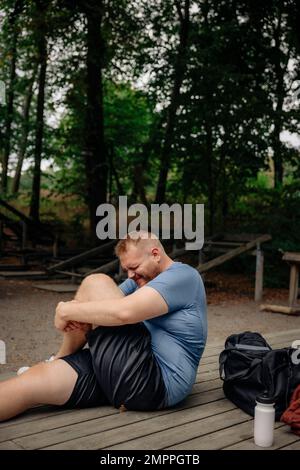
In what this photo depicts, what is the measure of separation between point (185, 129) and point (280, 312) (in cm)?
531

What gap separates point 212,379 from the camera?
3.82 metres

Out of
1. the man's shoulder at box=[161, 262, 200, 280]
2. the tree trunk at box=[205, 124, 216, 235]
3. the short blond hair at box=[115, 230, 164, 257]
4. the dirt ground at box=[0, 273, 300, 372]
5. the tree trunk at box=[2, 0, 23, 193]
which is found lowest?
the dirt ground at box=[0, 273, 300, 372]

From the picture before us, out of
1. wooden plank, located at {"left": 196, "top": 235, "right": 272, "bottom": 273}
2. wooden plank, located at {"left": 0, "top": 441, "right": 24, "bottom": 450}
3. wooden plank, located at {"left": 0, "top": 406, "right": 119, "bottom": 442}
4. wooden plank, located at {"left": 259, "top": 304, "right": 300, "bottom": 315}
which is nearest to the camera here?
wooden plank, located at {"left": 0, "top": 441, "right": 24, "bottom": 450}

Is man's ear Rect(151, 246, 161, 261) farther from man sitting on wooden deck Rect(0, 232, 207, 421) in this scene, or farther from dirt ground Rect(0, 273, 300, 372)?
dirt ground Rect(0, 273, 300, 372)

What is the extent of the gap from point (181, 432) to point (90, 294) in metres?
0.90

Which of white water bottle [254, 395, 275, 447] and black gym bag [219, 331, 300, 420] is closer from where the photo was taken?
white water bottle [254, 395, 275, 447]

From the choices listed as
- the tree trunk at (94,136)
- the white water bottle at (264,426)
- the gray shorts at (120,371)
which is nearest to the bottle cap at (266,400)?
the white water bottle at (264,426)

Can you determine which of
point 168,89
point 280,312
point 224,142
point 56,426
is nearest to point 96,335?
point 56,426

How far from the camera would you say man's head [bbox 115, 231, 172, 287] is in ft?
9.65

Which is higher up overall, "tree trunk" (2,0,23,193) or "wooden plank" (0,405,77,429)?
"tree trunk" (2,0,23,193)

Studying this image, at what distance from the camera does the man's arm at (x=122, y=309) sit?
2750 mm

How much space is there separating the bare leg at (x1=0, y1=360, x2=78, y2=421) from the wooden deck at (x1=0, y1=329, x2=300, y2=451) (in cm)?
8

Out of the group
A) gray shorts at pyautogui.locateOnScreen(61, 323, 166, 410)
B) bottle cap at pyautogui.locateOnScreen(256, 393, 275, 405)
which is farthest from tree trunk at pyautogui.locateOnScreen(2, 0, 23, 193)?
bottle cap at pyautogui.locateOnScreen(256, 393, 275, 405)

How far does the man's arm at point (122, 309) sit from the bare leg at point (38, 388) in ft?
1.06
